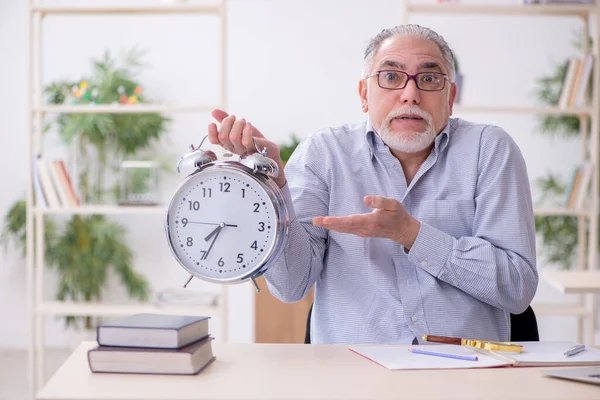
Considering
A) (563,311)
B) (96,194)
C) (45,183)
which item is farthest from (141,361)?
(96,194)

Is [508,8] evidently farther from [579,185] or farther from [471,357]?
[471,357]

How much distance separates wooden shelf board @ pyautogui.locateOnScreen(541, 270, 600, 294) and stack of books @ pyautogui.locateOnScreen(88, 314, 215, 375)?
5.32 feet

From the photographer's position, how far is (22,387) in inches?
163

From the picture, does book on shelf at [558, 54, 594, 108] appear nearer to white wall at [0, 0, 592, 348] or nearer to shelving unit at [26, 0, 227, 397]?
white wall at [0, 0, 592, 348]

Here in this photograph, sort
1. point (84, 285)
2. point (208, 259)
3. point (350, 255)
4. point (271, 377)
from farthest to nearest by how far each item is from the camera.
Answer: point (84, 285) → point (350, 255) → point (208, 259) → point (271, 377)

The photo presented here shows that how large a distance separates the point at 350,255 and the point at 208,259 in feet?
1.49

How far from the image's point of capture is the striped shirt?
174cm

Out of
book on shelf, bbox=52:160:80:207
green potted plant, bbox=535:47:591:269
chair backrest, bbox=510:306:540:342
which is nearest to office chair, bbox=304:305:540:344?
chair backrest, bbox=510:306:540:342

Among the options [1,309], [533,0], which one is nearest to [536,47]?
[533,0]

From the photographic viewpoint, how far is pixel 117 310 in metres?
3.92

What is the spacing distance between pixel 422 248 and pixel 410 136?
1.14ft

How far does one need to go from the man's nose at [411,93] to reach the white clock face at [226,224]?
59 centimetres

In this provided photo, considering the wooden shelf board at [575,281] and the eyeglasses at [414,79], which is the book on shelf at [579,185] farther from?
the eyeglasses at [414,79]

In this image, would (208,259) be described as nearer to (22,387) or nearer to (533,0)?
(533,0)
